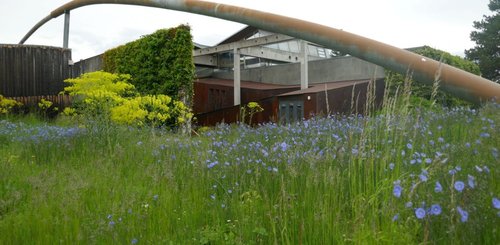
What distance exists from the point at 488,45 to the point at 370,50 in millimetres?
31589

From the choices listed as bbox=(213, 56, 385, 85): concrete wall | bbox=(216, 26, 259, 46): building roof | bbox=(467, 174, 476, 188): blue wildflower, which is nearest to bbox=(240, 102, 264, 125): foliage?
bbox=(467, 174, 476, 188): blue wildflower

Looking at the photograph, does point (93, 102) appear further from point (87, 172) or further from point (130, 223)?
point (130, 223)

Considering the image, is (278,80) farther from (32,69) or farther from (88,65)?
(32,69)

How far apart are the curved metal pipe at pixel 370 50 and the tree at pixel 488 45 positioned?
29.0 m

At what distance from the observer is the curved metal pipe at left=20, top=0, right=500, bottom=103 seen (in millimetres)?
4789

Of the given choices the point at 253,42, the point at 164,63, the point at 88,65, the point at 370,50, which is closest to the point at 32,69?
the point at 88,65

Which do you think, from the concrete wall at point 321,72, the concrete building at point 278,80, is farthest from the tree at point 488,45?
the concrete wall at point 321,72

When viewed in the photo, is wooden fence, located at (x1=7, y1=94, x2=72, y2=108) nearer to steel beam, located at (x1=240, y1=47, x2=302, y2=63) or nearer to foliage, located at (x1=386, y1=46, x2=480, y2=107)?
steel beam, located at (x1=240, y1=47, x2=302, y2=63)

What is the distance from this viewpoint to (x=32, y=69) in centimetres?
1597

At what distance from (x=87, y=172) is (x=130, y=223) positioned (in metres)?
1.97

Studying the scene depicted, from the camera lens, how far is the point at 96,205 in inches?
131

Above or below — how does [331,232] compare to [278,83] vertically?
below

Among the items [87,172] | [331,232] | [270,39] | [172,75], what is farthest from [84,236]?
[270,39]

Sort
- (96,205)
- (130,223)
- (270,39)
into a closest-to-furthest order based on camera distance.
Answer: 1. (130,223)
2. (96,205)
3. (270,39)
